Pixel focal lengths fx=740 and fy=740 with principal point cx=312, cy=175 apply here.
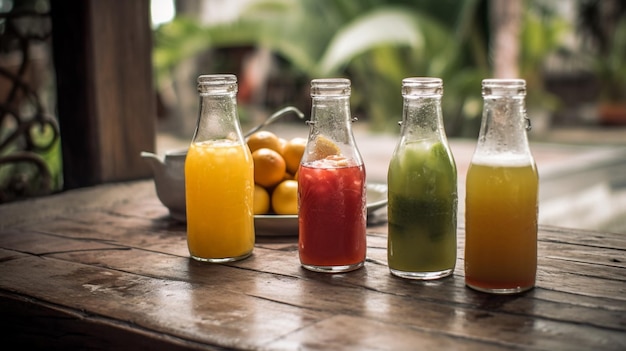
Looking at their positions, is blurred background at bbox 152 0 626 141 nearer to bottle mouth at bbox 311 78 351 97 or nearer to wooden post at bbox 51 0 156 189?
wooden post at bbox 51 0 156 189

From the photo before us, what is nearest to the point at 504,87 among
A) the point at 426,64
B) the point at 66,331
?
the point at 66,331

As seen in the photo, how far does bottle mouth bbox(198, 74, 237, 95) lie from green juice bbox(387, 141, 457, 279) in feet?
1.02

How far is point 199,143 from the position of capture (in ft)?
4.17

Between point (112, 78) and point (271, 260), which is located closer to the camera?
point (271, 260)

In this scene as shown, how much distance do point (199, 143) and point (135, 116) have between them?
124 centimetres

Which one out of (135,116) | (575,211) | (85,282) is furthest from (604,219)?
(85,282)

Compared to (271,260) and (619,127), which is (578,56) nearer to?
(619,127)

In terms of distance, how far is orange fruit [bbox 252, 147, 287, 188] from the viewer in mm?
1453

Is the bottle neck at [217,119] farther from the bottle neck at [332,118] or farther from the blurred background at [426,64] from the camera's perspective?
the blurred background at [426,64]

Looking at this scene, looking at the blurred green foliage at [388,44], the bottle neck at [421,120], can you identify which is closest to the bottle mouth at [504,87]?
the bottle neck at [421,120]

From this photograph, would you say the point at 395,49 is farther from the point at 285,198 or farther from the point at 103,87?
the point at 285,198

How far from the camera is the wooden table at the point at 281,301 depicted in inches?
36.4

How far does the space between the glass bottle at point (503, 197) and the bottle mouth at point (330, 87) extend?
218 millimetres

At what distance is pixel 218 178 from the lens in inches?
49.4
